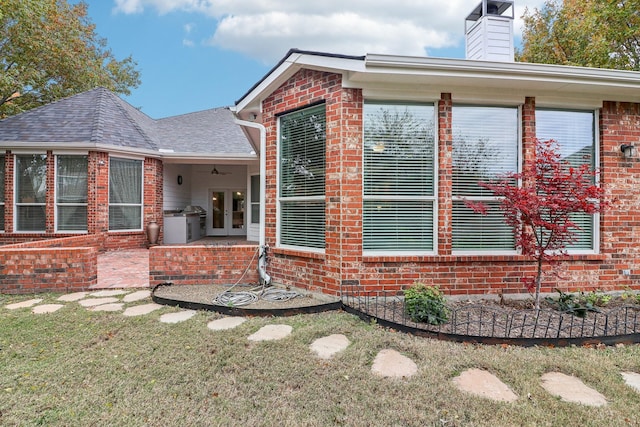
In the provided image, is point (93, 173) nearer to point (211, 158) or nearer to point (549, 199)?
point (211, 158)

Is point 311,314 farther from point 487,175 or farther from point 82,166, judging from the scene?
point 82,166

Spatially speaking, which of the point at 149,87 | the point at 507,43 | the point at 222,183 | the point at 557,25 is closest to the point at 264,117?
the point at 507,43

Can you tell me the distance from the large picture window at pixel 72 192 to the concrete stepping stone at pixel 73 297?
4804 millimetres

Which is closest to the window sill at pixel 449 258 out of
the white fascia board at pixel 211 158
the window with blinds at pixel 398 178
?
the window with blinds at pixel 398 178

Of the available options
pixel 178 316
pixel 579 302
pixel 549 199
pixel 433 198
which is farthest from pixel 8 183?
pixel 579 302

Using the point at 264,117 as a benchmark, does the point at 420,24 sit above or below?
above

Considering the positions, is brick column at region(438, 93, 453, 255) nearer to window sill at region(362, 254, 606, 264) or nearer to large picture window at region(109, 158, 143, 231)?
window sill at region(362, 254, 606, 264)

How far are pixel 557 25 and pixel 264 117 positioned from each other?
1597 centimetres

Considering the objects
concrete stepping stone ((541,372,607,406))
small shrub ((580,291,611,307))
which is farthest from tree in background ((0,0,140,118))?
small shrub ((580,291,611,307))

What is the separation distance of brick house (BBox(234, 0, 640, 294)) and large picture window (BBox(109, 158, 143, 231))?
669cm

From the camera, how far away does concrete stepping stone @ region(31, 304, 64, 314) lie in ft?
13.7

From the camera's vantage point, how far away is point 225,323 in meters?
3.76

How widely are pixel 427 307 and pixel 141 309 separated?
3658mm

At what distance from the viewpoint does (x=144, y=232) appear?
9805mm
